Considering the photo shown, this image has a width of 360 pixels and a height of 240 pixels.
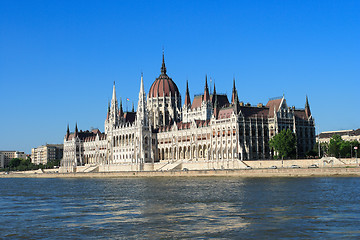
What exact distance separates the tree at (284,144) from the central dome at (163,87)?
6889 centimetres

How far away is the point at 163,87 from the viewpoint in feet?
629

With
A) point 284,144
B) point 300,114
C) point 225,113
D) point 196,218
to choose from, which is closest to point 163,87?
point 225,113

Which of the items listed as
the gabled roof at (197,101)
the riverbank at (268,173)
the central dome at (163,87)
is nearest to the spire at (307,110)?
the gabled roof at (197,101)

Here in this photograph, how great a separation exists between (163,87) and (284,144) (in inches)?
2965

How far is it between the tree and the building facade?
762 centimetres

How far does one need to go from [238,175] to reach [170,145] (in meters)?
57.0

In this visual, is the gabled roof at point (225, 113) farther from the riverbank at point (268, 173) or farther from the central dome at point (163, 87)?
the central dome at point (163, 87)

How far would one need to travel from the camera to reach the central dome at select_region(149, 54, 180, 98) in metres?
190

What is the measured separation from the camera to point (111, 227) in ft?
117

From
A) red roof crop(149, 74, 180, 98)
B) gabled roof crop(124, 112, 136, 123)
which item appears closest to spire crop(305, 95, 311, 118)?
red roof crop(149, 74, 180, 98)

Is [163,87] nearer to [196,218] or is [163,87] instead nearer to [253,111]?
[253,111]

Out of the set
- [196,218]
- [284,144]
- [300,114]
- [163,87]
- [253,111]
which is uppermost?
[163,87]

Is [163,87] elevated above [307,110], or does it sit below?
above

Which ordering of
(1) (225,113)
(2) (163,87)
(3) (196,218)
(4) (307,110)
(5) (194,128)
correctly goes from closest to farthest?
(3) (196,218)
(1) (225,113)
(4) (307,110)
(5) (194,128)
(2) (163,87)
